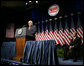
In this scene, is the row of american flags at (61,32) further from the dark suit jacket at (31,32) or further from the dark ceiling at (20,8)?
the dark suit jacket at (31,32)

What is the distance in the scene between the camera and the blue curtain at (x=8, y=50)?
3.30 meters

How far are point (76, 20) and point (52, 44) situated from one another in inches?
130

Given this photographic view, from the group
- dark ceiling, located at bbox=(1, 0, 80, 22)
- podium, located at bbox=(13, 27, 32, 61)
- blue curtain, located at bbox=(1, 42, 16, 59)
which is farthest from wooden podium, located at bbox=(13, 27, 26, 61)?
dark ceiling, located at bbox=(1, 0, 80, 22)

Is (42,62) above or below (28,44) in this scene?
below

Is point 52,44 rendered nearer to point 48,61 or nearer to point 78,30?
point 48,61

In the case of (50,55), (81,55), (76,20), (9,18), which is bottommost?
(81,55)

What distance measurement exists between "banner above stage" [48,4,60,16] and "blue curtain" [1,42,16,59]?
3.73 meters

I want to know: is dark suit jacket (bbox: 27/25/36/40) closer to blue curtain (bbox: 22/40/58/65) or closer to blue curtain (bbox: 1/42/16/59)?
blue curtain (bbox: 22/40/58/65)

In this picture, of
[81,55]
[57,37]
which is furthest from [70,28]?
[81,55]

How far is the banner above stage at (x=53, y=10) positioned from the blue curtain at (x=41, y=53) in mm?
4140

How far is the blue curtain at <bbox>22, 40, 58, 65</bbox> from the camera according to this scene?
6.67 feet

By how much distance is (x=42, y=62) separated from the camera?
210 cm

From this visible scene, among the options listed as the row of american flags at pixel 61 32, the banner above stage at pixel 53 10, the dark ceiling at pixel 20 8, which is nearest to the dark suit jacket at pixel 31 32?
the row of american flags at pixel 61 32

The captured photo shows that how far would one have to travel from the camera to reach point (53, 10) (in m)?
6.31
